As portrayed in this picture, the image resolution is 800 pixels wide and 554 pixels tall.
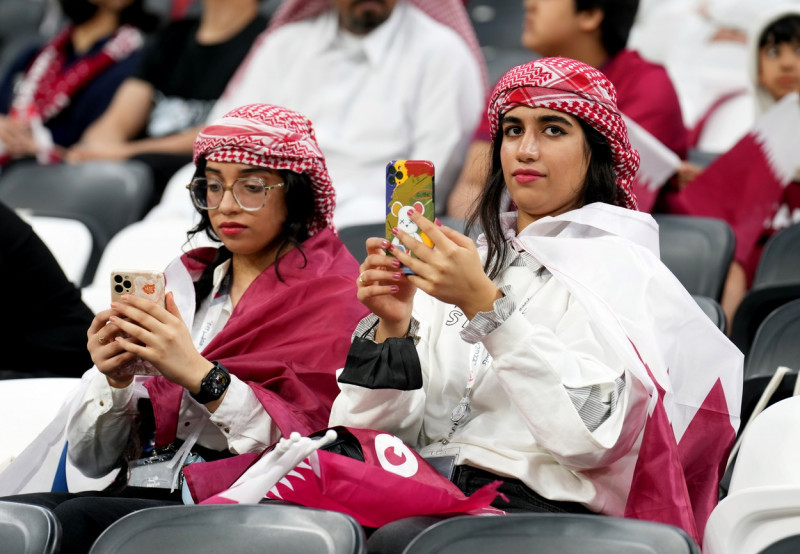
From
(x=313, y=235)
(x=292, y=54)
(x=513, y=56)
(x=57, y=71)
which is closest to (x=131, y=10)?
(x=57, y=71)

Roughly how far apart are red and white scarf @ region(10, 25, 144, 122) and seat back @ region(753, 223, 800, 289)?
10.0 feet

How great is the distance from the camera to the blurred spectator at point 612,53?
371cm

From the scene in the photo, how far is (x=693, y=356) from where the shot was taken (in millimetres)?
2148

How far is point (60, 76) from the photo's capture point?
527cm

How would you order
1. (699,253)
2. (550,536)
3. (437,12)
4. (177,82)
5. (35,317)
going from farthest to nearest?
(177,82)
(437,12)
(699,253)
(35,317)
(550,536)

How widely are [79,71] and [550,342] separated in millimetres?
3794

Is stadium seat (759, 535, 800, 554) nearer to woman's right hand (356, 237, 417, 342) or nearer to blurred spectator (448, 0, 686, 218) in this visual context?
woman's right hand (356, 237, 417, 342)

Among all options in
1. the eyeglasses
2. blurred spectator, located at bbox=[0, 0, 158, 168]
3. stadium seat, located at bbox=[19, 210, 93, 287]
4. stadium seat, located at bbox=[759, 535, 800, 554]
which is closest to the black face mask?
blurred spectator, located at bbox=[0, 0, 158, 168]

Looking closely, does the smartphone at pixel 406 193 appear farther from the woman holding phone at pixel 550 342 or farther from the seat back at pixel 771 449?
the seat back at pixel 771 449

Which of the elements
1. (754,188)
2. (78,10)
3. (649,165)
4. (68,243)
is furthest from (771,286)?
(78,10)

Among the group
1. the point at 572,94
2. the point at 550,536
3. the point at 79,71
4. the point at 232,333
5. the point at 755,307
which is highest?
the point at 572,94

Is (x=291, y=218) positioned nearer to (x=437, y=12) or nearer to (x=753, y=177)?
(x=753, y=177)

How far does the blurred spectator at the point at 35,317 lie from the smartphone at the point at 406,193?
3.95 ft

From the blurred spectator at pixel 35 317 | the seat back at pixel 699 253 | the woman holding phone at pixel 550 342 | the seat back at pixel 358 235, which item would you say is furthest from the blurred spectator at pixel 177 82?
the woman holding phone at pixel 550 342
